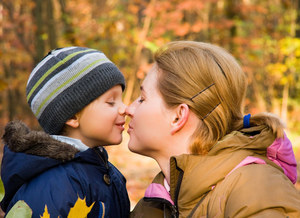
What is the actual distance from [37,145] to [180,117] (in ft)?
2.77

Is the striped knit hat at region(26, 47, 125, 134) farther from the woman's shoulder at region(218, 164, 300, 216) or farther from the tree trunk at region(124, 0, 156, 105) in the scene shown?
the tree trunk at region(124, 0, 156, 105)

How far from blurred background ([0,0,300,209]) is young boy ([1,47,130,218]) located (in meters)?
5.10

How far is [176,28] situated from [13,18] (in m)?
4.34

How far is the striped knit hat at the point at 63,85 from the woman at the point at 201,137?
0.34m

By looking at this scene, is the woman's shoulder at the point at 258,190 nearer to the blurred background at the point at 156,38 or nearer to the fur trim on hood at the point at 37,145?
the fur trim on hood at the point at 37,145

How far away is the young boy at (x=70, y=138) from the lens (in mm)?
2086

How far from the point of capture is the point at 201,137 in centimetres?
199

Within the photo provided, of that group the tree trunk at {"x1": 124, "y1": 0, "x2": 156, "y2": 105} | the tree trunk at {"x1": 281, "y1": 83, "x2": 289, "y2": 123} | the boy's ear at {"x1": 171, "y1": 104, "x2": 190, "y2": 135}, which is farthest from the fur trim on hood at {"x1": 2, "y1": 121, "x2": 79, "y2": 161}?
the tree trunk at {"x1": 281, "y1": 83, "x2": 289, "y2": 123}

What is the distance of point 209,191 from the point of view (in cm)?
178

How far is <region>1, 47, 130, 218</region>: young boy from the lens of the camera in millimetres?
2086

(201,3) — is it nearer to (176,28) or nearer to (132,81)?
(176,28)

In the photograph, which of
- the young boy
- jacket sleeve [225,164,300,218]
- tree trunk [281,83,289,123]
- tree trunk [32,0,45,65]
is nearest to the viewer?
jacket sleeve [225,164,300,218]

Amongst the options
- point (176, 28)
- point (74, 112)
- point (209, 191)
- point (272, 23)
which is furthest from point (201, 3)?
point (209, 191)

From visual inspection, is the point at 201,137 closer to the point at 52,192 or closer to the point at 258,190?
the point at 258,190
